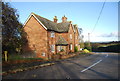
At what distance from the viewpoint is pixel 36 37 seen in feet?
82.3

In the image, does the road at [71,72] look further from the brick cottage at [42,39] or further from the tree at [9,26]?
the brick cottage at [42,39]

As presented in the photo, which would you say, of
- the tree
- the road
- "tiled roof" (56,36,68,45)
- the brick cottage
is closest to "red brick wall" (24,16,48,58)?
the brick cottage

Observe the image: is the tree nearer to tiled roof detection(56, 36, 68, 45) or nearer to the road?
the road

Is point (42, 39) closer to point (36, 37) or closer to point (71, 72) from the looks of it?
point (36, 37)

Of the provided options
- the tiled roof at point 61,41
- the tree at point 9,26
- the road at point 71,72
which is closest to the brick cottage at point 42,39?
the tiled roof at point 61,41

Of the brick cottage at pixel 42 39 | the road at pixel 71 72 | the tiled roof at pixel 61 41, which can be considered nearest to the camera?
the road at pixel 71 72

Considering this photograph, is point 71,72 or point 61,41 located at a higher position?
point 61,41

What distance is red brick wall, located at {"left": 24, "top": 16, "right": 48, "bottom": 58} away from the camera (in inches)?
947

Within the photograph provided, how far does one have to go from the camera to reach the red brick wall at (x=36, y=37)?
24052 mm

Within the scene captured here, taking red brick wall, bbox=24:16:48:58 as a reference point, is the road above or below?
below

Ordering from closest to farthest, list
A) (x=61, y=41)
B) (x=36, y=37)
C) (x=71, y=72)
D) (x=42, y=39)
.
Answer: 1. (x=71, y=72)
2. (x=42, y=39)
3. (x=36, y=37)
4. (x=61, y=41)

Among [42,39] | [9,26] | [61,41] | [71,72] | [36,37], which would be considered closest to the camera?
[71,72]

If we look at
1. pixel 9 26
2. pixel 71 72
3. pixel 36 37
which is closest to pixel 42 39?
pixel 36 37

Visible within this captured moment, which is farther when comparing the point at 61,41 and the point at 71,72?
the point at 61,41
